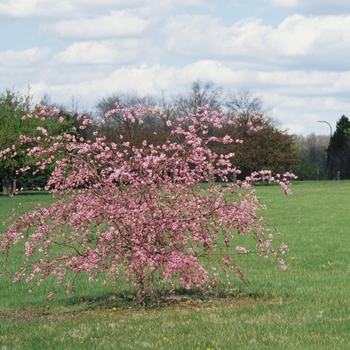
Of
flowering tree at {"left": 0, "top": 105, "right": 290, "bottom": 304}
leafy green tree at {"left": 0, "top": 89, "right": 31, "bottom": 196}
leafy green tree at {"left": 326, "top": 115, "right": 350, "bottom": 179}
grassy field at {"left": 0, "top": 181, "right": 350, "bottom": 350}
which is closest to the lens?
grassy field at {"left": 0, "top": 181, "right": 350, "bottom": 350}

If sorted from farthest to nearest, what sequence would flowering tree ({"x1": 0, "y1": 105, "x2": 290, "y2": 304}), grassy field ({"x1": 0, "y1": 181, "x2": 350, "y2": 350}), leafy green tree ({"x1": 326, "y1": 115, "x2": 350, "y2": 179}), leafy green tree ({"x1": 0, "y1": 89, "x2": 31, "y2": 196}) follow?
1. leafy green tree ({"x1": 326, "y1": 115, "x2": 350, "y2": 179})
2. leafy green tree ({"x1": 0, "y1": 89, "x2": 31, "y2": 196})
3. flowering tree ({"x1": 0, "y1": 105, "x2": 290, "y2": 304})
4. grassy field ({"x1": 0, "y1": 181, "x2": 350, "y2": 350})

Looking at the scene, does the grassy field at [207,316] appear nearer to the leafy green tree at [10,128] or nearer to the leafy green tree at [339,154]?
the leafy green tree at [10,128]

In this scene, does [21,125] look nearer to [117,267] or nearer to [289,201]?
[289,201]

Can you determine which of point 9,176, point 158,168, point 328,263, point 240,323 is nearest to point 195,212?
point 158,168

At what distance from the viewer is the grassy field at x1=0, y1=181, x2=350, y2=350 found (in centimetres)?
843

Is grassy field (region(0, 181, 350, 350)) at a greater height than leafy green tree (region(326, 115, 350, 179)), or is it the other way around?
leafy green tree (region(326, 115, 350, 179))

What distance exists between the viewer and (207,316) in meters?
9.89

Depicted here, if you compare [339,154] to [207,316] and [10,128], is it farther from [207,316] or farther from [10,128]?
[207,316]

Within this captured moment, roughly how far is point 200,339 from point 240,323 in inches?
36.0

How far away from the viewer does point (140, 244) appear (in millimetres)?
10453

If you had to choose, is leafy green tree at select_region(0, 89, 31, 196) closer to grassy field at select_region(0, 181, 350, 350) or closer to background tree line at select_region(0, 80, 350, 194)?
background tree line at select_region(0, 80, 350, 194)

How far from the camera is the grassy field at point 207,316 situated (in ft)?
27.7

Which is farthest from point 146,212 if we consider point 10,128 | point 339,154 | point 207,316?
point 339,154

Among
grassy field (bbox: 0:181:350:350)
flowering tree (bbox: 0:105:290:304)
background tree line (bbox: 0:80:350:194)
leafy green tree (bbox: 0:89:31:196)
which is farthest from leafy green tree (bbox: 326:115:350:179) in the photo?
flowering tree (bbox: 0:105:290:304)
